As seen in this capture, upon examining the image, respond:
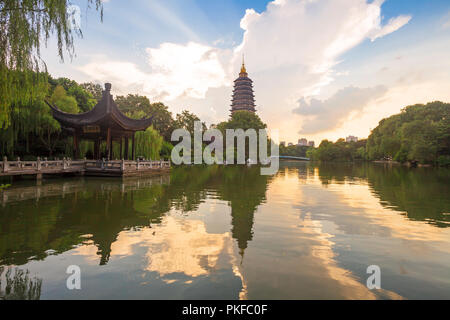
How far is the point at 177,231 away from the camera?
4.87m

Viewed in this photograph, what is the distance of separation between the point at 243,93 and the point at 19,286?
6744 centimetres

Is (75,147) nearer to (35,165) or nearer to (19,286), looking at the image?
(35,165)

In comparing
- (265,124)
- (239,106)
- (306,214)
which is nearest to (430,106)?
(265,124)

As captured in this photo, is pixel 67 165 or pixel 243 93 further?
pixel 243 93

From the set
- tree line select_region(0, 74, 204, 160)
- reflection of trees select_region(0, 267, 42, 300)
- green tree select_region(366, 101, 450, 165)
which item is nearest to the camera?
reflection of trees select_region(0, 267, 42, 300)

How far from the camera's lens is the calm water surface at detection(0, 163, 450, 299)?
9.06 ft

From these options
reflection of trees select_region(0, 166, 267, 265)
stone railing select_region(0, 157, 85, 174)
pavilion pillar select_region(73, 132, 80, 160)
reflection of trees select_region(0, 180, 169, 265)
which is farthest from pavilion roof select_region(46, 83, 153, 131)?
reflection of trees select_region(0, 180, 169, 265)

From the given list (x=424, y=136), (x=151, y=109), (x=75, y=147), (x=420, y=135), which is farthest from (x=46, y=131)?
(x=424, y=136)

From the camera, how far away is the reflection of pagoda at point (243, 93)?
66.2 meters

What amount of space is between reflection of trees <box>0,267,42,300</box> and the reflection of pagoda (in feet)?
214

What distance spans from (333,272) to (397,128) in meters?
53.7

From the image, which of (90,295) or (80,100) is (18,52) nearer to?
(90,295)

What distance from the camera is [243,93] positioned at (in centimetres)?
6681

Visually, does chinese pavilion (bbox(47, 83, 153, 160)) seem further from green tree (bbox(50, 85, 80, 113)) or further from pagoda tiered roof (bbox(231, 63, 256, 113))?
pagoda tiered roof (bbox(231, 63, 256, 113))
